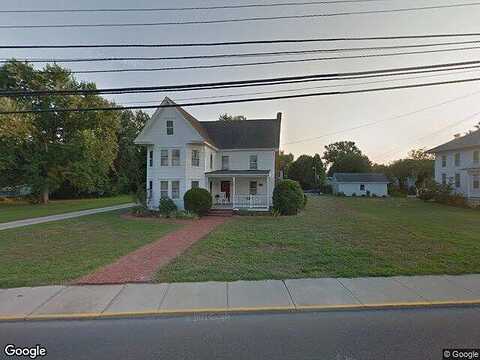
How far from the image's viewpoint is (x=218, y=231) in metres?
12.9

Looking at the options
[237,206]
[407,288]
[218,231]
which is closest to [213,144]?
[237,206]

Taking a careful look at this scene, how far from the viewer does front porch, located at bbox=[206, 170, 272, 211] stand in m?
20.7

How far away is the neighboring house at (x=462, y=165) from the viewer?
93.7 ft

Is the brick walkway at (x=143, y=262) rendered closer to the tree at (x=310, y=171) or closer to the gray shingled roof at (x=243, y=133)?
the gray shingled roof at (x=243, y=133)

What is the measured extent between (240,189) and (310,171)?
48.6 metres

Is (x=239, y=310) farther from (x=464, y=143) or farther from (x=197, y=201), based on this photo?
(x=464, y=143)

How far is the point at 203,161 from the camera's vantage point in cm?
2105

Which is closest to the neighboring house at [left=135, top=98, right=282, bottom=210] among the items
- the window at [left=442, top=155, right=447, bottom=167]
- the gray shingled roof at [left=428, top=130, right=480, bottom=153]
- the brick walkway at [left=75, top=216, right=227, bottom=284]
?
the brick walkway at [left=75, top=216, right=227, bottom=284]

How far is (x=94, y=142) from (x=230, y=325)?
3063 cm

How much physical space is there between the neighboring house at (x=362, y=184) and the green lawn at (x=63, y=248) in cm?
4560

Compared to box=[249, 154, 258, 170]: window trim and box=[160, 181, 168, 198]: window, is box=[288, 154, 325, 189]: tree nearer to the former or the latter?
box=[249, 154, 258, 170]: window trim

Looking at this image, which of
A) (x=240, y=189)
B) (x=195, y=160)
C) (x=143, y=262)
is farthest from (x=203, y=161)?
(x=143, y=262)

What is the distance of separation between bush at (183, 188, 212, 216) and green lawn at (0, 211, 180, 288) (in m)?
3.91

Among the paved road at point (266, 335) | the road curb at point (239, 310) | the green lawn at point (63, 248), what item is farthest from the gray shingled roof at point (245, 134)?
the paved road at point (266, 335)
